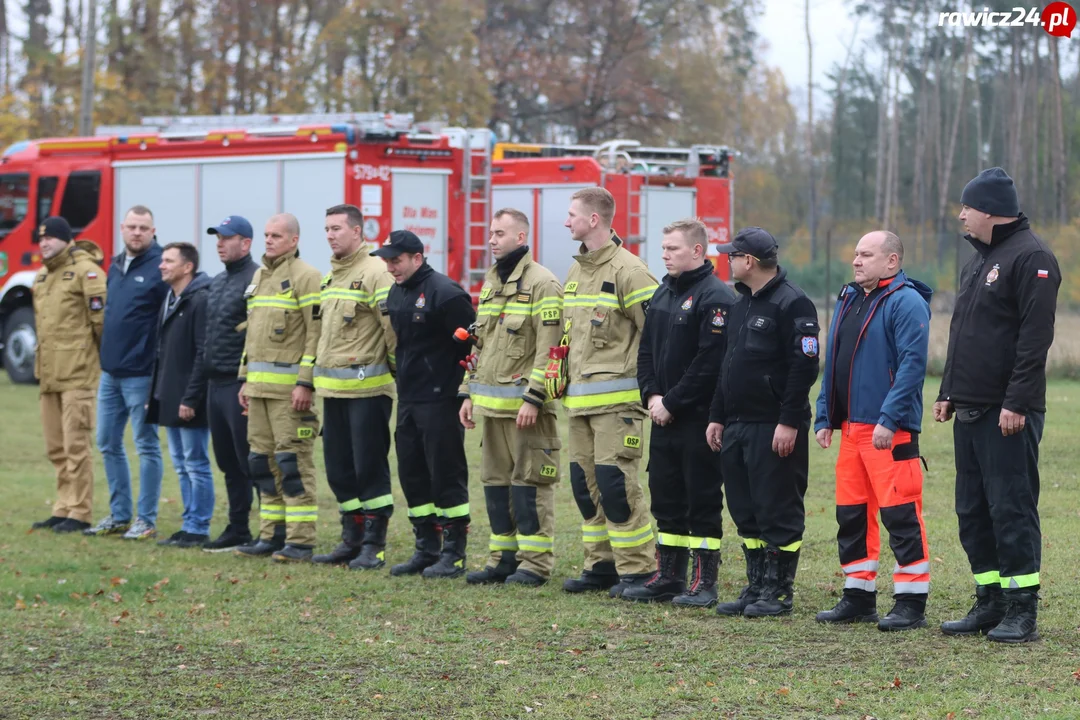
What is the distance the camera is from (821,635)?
22.5ft

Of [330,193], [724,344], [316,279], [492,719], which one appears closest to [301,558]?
[316,279]

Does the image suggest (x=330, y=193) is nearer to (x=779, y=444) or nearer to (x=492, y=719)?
(x=779, y=444)

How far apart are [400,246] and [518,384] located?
1.18m

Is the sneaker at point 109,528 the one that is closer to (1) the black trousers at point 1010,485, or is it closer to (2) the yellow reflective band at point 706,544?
(2) the yellow reflective band at point 706,544

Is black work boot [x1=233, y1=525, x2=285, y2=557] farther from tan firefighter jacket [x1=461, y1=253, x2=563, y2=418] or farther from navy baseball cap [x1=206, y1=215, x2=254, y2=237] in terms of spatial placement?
tan firefighter jacket [x1=461, y1=253, x2=563, y2=418]

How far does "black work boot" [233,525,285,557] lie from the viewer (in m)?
9.82

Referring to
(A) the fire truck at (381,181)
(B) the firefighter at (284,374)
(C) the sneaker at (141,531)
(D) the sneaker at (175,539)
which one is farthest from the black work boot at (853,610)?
(A) the fire truck at (381,181)

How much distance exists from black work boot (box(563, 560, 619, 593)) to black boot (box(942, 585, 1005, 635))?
2131 mm

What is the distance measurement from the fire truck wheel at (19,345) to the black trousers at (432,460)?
47.0 ft

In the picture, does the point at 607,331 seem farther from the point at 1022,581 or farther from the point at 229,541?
the point at 229,541

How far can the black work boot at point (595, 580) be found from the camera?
8234mm

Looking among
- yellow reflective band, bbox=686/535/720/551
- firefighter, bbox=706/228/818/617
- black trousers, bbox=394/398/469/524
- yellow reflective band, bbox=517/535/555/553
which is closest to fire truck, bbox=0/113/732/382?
black trousers, bbox=394/398/469/524

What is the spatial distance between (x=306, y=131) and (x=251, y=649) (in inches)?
500

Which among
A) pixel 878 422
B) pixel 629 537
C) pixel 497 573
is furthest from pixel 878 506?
pixel 497 573
